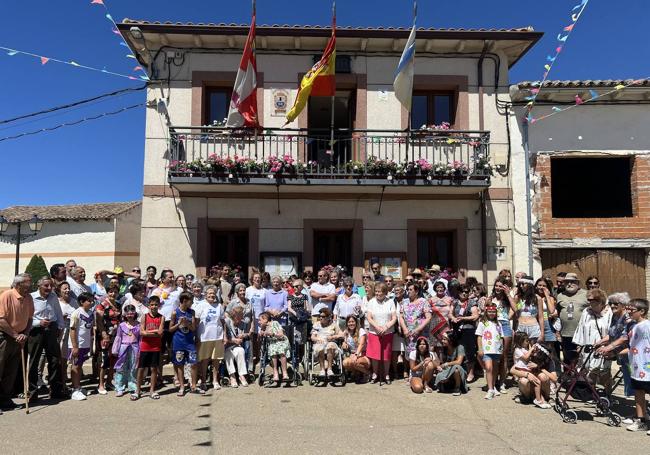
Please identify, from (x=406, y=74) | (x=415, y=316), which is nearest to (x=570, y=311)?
(x=415, y=316)

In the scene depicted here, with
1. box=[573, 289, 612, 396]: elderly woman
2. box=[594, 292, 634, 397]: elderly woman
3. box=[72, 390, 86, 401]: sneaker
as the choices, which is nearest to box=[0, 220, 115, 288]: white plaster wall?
box=[72, 390, 86, 401]: sneaker

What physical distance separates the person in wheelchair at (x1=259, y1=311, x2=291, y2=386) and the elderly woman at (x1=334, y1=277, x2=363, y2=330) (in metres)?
0.99

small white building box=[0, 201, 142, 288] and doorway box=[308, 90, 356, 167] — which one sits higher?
doorway box=[308, 90, 356, 167]

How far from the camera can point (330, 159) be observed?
11.7 metres

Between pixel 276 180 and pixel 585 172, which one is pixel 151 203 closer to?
pixel 276 180

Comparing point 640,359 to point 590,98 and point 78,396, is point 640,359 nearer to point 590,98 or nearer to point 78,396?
point 78,396

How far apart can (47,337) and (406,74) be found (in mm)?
7949

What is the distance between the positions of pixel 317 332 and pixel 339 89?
6.48m

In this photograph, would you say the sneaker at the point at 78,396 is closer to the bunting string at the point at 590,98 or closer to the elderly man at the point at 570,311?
the elderly man at the point at 570,311

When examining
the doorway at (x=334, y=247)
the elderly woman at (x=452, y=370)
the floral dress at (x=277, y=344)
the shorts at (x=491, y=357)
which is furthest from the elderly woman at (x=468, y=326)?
the doorway at (x=334, y=247)

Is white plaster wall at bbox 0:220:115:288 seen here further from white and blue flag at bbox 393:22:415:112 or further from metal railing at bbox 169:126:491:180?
white and blue flag at bbox 393:22:415:112

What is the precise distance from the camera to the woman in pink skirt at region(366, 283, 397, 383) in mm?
7805

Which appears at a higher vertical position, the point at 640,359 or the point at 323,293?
the point at 323,293

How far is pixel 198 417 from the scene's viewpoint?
5969 millimetres
